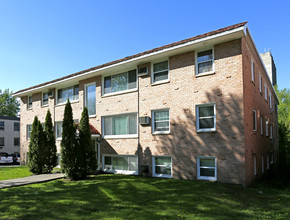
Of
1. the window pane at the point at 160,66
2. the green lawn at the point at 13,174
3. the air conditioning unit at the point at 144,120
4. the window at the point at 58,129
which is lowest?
the green lawn at the point at 13,174

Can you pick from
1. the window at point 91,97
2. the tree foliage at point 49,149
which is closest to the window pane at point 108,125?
the window at point 91,97

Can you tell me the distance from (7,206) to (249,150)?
33.6 feet

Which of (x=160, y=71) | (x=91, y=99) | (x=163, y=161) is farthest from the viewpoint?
(x=91, y=99)

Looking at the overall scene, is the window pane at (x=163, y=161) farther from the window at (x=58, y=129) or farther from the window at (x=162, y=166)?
the window at (x=58, y=129)

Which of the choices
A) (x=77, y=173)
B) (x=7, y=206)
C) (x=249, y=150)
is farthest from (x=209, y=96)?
(x=7, y=206)

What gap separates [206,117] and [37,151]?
11.1 m

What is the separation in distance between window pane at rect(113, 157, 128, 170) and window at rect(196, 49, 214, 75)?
23.1ft

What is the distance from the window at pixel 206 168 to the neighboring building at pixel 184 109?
0.15 feet

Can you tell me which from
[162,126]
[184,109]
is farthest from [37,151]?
[184,109]

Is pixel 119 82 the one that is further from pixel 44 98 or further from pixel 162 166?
pixel 44 98

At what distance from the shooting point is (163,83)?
14.1 metres

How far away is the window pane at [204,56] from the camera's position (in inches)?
496

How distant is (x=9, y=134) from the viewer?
43031 millimetres

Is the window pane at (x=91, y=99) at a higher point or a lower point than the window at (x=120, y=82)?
lower
